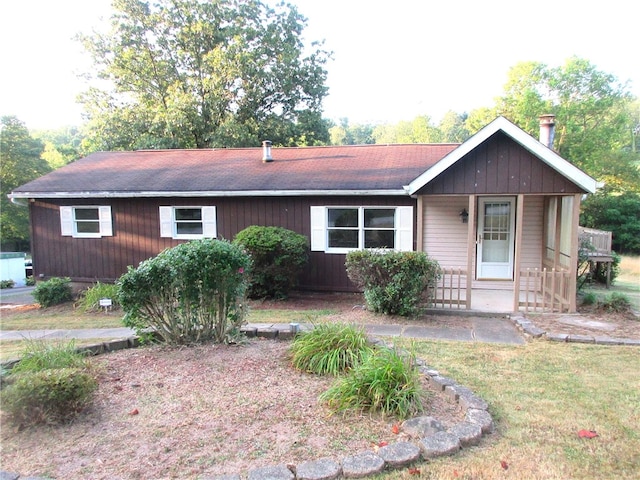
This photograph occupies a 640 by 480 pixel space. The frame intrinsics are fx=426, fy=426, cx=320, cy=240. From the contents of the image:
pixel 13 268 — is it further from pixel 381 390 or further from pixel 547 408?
pixel 547 408

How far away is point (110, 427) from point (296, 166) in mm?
9291

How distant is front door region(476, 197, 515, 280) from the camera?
10.1 m

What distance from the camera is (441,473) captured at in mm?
2771

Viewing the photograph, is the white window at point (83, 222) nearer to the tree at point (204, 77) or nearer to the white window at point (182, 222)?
the white window at point (182, 222)

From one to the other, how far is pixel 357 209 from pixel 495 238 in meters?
3.39

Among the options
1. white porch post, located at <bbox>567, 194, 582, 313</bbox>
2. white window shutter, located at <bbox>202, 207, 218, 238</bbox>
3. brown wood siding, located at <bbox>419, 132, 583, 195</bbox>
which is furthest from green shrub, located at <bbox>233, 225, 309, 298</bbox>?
white porch post, located at <bbox>567, 194, 582, 313</bbox>

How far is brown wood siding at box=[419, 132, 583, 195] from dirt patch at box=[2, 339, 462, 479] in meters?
5.08

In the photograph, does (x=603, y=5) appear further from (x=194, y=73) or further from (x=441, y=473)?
(x=194, y=73)

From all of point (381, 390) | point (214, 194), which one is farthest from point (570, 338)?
point (214, 194)

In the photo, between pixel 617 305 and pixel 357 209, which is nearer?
pixel 617 305

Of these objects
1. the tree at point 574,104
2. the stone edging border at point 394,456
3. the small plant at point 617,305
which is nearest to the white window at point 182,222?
the stone edging border at point 394,456

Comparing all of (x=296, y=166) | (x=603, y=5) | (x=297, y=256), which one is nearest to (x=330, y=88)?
(x=296, y=166)

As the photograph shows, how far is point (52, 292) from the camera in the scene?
10.6m

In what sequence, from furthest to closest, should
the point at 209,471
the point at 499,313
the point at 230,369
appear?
1. the point at 499,313
2. the point at 230,369
3. the point at 209,471
